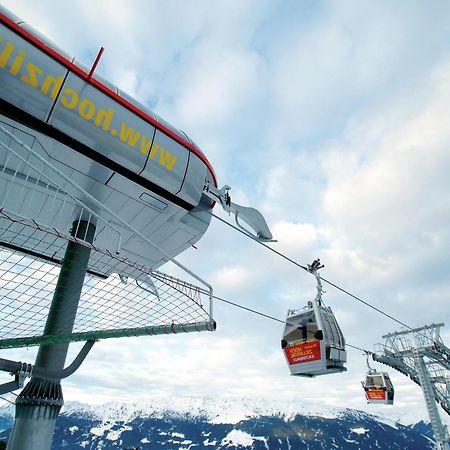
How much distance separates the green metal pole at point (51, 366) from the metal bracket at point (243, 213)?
3315 millimetres

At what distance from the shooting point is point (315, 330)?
1161 cm

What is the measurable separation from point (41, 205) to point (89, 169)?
7.22ft

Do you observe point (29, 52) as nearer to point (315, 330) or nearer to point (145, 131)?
point (145, 131)

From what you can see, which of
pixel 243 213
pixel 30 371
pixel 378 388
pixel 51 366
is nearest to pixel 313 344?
pixel 243 213

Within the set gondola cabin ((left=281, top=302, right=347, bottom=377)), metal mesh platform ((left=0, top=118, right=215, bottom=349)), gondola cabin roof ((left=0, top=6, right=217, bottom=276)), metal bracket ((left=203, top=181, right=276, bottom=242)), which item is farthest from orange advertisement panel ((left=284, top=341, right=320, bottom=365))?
metal mesh platform ((left=0, top=118, right=215, bottom=349))

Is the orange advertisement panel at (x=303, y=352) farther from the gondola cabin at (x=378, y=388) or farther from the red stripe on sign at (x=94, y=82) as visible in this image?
the gondola cabin at (x=378, y=388)

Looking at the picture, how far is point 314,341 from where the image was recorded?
11.4m

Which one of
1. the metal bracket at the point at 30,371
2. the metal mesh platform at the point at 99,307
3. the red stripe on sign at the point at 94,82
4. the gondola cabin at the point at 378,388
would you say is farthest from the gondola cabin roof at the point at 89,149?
the gondola cabin at the point at 378,388

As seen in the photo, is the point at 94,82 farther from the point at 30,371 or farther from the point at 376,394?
the point at 376,394

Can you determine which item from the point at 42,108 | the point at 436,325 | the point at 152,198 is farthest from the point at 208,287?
the point at 436,325

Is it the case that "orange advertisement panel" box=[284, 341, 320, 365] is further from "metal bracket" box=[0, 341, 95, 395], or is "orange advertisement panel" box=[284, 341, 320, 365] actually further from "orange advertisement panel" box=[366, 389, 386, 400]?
"orange advertisement panel" box=[366, 389, 386, 400]

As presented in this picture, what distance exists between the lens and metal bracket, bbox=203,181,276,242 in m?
9.32

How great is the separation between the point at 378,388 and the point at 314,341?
22912 mm

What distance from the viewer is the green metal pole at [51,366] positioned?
653 centimetres
